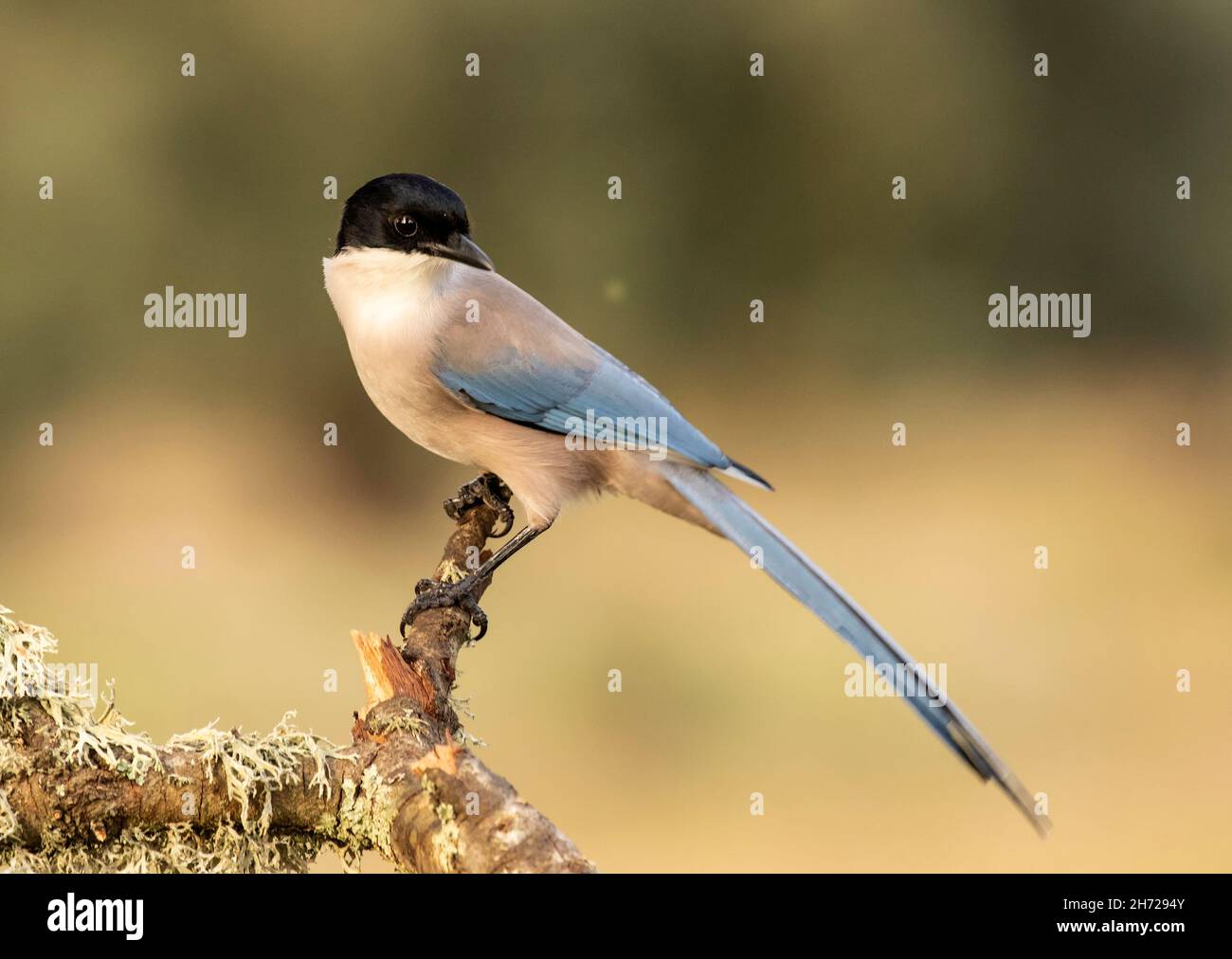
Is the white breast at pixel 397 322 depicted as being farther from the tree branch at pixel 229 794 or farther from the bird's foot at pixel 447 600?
the tree branch at pixel 229 794

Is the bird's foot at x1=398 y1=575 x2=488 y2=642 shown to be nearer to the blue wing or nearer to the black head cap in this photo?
the blue wing

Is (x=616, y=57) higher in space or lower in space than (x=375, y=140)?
higher

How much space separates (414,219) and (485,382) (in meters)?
0.35

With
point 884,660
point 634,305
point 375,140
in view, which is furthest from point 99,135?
point 884,660

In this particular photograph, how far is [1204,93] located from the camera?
21.7ft

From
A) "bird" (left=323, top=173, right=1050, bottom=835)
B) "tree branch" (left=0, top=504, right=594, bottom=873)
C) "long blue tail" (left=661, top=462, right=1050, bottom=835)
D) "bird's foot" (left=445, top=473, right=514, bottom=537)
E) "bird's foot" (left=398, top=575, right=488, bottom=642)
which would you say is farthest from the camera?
"bird's foot" (left=445, top=473, right=514, bottom=537)

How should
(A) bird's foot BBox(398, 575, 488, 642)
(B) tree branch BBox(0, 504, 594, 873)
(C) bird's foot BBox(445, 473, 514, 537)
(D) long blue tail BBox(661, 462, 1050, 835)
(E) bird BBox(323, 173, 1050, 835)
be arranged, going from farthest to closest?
(C) bird's foot BBox(445, 473, 514, 537)
(E) bird BBox(323, 173, 1050, 835)
(A) bird's foot BBox(398, 575, 488, 642)
(D) long blue tail BBox(661, 462, 1050, 835)
(B) tree branch BBox(0, 504, 594, 873)

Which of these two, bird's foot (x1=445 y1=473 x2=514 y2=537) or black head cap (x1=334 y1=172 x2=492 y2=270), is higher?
black head cap (x1=334 y1=172 x2=492 y2=270)

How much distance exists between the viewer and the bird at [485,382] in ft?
8.29

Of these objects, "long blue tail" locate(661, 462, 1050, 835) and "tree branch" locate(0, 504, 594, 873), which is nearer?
"tree branch" locate(0, 504, 594, 873)

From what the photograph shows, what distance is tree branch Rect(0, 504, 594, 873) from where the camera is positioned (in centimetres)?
157

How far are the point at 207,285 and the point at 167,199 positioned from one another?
17.6 inches

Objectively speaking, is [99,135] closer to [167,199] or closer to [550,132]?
[167,199]

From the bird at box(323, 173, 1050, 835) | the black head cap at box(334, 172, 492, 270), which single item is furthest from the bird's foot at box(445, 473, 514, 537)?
the black head cap at box(334, 172, 492, 270)
